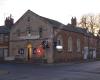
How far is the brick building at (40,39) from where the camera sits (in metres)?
48.5

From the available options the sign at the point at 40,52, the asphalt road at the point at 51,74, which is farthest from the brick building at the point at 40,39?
the asphalt road at the point at 51,74

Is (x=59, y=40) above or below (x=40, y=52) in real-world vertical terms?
above

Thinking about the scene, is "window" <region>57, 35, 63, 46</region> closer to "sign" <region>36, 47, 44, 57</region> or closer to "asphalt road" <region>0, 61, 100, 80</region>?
"sign" <region>36, 47, 44, 57</region>

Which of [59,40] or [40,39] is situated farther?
[59,40]

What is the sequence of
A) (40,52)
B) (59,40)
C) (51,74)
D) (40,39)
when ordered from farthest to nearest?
(59,40) < (40,39) < (40,52) < (51,74)

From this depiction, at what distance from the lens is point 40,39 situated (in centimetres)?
5003

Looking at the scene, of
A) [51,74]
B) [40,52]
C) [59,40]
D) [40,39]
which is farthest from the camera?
[59,40]

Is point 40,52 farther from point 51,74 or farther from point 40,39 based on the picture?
point 51,74

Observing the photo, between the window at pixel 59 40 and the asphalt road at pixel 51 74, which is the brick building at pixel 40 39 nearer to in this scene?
the window at pixel 59 40

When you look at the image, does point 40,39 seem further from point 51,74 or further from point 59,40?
point 51,74

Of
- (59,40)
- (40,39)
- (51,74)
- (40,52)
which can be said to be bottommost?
(51,74)

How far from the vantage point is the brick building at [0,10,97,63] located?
4850 cm

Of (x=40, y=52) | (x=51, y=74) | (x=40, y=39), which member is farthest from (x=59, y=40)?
(x=51, y=74)

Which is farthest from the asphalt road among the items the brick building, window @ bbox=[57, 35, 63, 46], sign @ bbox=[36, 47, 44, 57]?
window @ bbox=[57, 35, 63, 46]
